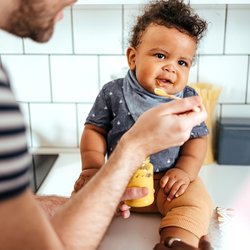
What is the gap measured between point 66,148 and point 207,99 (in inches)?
19.9

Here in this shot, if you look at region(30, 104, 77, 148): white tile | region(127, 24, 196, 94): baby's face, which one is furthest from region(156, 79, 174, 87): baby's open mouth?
region(30, 104, 77, 148): white tile

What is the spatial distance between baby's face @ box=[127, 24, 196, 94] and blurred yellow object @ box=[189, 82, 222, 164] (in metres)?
0.35

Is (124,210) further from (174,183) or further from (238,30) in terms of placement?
(238,30)

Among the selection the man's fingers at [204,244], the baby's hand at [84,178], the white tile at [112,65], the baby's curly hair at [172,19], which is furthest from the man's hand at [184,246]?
the white tile at [112,65]

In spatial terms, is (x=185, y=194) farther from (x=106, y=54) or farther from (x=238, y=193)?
(x=106, y=54)

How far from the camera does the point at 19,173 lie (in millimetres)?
423

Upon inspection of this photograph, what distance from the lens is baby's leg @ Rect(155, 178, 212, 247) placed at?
0.77 m

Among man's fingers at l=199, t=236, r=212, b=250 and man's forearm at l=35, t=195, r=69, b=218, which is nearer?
man's fingers at l=199, t=236, r=212, b=250

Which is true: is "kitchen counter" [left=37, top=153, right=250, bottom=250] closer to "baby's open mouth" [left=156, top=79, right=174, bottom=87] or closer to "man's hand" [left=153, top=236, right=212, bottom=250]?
"man's hand" [left=153, top=236, right=212, bottom=250]

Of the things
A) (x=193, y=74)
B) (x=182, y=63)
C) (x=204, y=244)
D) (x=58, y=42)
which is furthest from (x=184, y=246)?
(x=58, y=42)

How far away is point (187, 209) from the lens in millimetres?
810

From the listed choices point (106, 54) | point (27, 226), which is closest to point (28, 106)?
point (106, 54)

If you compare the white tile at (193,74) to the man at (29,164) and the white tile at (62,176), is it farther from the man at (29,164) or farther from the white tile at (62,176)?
the man at (29,164)

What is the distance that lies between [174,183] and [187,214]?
8 cm
